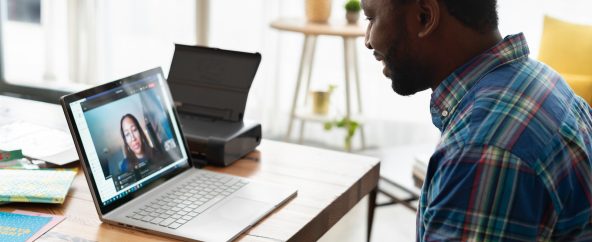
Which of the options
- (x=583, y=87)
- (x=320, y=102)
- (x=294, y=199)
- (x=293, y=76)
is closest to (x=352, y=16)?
(x=320, y=102)

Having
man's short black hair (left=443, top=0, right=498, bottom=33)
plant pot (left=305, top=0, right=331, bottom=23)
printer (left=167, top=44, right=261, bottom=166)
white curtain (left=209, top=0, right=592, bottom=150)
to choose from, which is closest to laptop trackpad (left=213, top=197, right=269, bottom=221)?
printer (left=167, top=44, right=261, bottom=166)

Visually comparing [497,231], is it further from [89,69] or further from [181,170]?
[89,69]

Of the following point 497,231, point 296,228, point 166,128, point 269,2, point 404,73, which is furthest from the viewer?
point 269,2

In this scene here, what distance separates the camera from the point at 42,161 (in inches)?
66.7

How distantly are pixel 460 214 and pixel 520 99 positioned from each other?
0.20m

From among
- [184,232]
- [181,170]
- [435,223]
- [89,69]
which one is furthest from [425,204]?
[89,69]

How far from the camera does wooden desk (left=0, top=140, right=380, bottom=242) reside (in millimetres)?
1378

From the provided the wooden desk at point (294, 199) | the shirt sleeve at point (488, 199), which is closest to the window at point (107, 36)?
the wooden desk at point (294, 199)

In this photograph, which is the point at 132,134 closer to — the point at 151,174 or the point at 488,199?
the point at 151,174

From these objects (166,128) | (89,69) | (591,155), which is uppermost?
(591,155)

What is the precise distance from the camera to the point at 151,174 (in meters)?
1.56

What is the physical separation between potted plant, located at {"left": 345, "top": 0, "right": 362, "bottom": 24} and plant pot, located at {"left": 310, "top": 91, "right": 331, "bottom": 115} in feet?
1.23

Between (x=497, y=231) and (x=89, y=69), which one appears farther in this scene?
(x=89, y=69)

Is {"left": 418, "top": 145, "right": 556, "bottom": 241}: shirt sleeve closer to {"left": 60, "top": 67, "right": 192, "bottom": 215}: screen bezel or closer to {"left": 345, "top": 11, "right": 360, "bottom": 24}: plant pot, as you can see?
{"left": 60, "top": 67, "right": 192, "bottom": 215}: screen bezel
